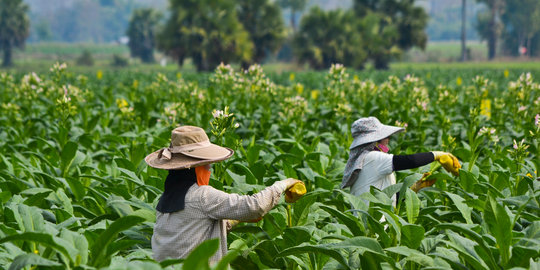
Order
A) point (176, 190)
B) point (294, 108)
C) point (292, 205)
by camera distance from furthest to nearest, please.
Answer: point (294, 108) < point (292, 205) < point (176, 190)

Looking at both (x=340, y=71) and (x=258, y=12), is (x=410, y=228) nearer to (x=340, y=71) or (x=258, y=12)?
(x=340, y=71)

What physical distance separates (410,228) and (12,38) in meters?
85.3

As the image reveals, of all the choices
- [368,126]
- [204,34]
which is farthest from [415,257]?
[204,34]

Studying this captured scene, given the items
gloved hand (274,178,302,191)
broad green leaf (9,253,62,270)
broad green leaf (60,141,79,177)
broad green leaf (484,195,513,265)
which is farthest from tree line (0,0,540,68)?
broad green leaf (9,253,62,270)

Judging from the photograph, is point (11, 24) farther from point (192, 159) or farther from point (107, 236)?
point (107, 236)

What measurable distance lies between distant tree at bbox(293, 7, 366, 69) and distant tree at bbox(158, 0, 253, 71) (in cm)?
553

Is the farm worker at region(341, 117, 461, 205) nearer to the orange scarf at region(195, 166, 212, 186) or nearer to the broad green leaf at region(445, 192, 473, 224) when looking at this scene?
the broad green leaf at region(445, 192, 473, 224)

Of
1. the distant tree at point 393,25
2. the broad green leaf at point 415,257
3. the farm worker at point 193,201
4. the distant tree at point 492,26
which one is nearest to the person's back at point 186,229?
the farm worker at point 193,201

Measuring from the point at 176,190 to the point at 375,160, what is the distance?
5.74ft

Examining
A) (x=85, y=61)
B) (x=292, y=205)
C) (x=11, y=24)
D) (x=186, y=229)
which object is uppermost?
(x=11, y=24)

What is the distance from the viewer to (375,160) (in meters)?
4.71

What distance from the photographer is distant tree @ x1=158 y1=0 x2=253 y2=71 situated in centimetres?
5431

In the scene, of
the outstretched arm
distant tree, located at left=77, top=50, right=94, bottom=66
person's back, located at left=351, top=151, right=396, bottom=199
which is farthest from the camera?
distant tree, located at left=77, top=50, right=94, bottom=66

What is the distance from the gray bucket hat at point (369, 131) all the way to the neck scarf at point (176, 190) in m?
1.68
